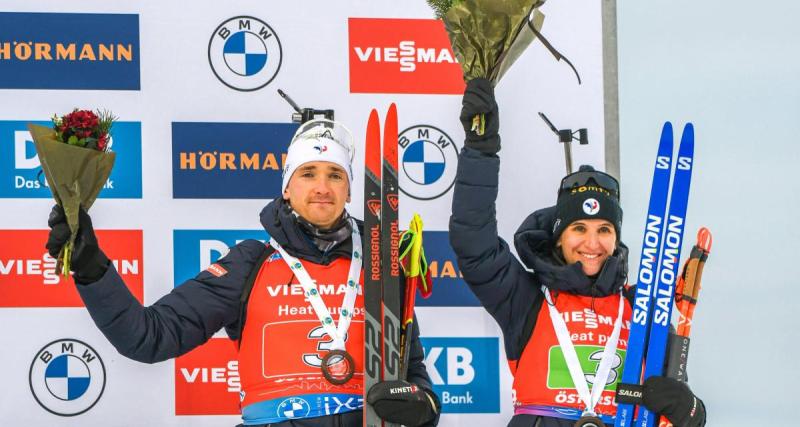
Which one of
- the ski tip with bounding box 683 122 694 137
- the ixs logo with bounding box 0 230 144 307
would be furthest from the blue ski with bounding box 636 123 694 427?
the ixs logo with bounding box 0 230 144 307

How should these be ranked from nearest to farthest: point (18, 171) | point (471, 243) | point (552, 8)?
1. point (471, 243)
2. point (18, 171)
3. point (552, 8)

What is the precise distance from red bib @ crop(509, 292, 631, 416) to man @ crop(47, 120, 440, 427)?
31 cm

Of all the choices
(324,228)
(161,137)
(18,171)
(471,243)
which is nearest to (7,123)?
(18,171)

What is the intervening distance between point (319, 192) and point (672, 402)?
4.13 ft

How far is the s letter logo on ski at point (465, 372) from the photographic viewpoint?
4.58m

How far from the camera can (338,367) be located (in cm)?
353

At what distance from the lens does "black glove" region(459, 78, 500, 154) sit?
137 inches

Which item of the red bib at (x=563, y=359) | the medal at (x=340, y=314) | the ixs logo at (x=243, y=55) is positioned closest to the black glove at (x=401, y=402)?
the medal at (x=340, y=314)

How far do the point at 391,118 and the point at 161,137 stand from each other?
3.75 feet

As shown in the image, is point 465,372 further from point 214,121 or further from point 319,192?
point 214,121

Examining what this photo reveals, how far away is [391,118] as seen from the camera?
12.2ft

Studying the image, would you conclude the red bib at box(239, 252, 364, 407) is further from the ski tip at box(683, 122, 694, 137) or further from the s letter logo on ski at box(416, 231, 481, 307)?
the ski tip at box(683, 122, 694, 137)

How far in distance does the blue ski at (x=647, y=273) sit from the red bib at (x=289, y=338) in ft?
2.72

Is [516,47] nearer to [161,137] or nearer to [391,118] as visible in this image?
[391,118]
